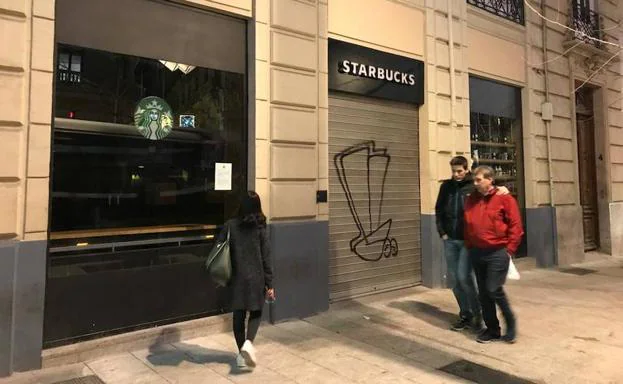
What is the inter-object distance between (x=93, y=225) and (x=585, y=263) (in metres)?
10.2

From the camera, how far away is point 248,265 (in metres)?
4.15

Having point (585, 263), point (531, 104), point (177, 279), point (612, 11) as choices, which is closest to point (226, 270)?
point (177, 279)

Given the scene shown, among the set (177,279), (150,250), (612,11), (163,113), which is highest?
(612,11)

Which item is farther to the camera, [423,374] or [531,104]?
[531,104]

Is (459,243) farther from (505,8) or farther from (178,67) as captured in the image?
(505,8)

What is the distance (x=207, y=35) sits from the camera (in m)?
5.73

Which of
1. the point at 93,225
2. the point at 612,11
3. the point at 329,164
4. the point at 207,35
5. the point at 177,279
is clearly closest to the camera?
the point at 93,225

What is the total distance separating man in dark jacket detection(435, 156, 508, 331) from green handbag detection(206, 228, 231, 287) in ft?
8.89

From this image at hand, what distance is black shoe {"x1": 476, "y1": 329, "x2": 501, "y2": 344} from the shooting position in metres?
5.12

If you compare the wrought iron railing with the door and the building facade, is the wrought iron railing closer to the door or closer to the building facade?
the door

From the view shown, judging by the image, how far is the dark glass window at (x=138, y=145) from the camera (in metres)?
4.78

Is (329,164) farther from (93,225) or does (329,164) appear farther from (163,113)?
(93,225)

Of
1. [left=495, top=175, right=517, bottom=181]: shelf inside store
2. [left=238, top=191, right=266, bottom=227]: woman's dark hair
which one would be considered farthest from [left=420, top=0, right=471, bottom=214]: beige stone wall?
[left=238, top=191, right=266, bottom=227]: woman's dark hair

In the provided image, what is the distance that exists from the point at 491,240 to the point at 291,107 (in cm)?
286
